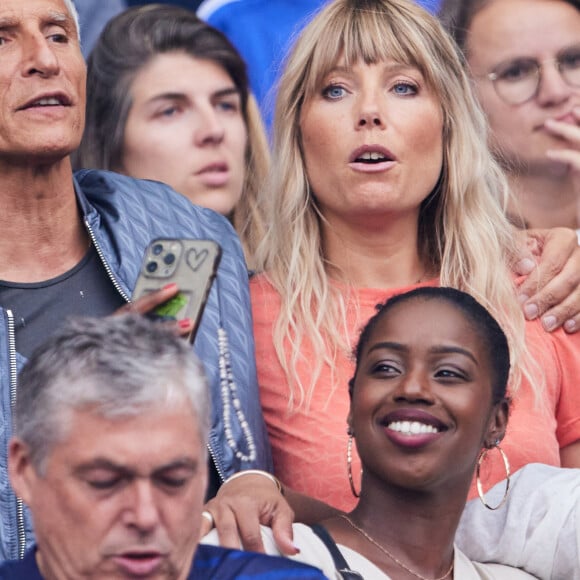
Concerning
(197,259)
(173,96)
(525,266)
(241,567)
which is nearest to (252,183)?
(173,96)

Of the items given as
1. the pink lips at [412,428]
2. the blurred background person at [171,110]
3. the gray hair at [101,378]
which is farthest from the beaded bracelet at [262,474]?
the blurred background person at [171,110]

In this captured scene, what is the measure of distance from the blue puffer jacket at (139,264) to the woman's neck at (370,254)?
0.29 m

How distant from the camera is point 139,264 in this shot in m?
2.88

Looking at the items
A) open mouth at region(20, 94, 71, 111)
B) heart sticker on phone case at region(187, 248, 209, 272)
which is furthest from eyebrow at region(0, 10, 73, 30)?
heart sticker on phone case at region(187, 248, 209, 272)

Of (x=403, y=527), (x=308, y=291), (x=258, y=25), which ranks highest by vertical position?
(x=258, y=25)

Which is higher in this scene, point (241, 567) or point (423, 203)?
point (423, 203)

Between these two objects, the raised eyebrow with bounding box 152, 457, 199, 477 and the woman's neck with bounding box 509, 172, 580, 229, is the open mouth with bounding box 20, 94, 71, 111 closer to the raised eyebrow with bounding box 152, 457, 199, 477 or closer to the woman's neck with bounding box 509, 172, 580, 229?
the raised eyebrow with bounding box 152, 457, 199, 477

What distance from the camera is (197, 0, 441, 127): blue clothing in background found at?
4.21m

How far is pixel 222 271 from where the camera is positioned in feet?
9.77

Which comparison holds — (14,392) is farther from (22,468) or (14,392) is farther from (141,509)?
(141,509)

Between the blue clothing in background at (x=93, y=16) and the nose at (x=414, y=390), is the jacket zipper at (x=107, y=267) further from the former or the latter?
the blue clothing in background at (x=93, y=16)

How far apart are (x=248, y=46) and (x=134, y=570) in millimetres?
2562

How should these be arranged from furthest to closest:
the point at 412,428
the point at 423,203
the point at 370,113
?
the point at 423,203 < the point at 370,113 < the point at 412,428

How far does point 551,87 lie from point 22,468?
210cm
